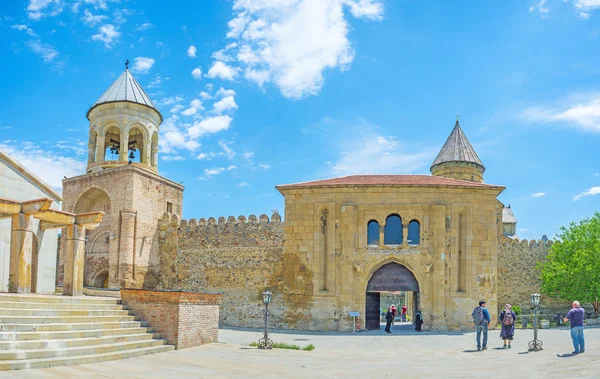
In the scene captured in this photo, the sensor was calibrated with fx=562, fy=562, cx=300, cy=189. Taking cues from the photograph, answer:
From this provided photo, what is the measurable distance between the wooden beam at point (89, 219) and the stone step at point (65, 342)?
528 cm

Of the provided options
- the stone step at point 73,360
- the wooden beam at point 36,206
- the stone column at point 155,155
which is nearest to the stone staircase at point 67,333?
the stone step at point 73,360

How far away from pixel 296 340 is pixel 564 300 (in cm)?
1548

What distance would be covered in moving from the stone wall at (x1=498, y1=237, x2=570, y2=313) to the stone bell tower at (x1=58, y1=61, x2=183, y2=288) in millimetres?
18458

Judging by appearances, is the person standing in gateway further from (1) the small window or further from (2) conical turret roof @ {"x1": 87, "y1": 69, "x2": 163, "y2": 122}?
(2) conical turret roof @ {"x1": 87, "y1": 69, "x2": 163, "y2": 122}

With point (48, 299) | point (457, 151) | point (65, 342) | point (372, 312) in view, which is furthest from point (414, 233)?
point (65, 342)

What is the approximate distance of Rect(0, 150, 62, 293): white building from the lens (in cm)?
1848

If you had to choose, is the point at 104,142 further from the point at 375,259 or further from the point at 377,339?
the point at 377,339

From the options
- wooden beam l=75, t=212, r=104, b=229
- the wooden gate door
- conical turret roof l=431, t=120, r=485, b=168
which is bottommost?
the wooden gate door

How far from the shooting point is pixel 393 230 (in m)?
25.6

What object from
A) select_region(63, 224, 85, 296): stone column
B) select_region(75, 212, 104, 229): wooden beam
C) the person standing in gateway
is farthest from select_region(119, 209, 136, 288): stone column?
the person standing in gateway

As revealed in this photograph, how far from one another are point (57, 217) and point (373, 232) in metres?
13.6

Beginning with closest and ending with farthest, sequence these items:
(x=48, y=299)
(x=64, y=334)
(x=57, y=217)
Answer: (x=64, y=334) → (x=48, y=299) → (x=57, y=217)

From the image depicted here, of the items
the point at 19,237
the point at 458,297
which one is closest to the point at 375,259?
the point at 458,297

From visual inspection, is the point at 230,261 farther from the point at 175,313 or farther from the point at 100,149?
the point at 175,313
